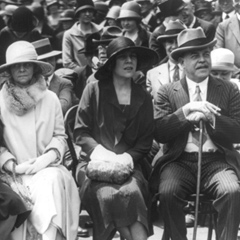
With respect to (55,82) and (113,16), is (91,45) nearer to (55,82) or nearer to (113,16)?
(55,82)

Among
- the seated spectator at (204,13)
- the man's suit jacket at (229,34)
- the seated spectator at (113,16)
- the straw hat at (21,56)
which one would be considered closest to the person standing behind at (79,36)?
the seated spectator at (113,16)

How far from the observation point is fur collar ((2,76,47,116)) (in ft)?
19.3

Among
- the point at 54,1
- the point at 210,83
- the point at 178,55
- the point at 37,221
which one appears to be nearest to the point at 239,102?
the point at 210,83

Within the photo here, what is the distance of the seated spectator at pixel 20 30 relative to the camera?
934 centimetres

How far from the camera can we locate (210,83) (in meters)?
6.14

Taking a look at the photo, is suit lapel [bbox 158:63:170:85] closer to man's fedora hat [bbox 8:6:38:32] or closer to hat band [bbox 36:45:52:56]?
hat band [bbox 36:45:52:56]

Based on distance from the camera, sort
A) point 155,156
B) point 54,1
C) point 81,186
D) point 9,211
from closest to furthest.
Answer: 1. point 9,211
2. point 81,186
3. point 155,156
4. point 54,1

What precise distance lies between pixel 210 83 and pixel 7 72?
1841mm

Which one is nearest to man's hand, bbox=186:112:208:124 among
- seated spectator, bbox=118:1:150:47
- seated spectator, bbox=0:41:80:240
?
seated spectator, bbox=0:41:80:240

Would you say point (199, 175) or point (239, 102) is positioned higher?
point (239, 102)

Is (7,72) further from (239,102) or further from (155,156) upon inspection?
(239,102)

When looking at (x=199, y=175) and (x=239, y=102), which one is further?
(x=239, y=102)

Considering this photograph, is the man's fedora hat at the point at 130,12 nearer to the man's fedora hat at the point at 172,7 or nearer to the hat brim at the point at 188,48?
the man's fedora hat at the point at 172,7

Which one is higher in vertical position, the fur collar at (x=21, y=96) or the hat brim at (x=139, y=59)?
the hat brim at (x=139, y=59)
